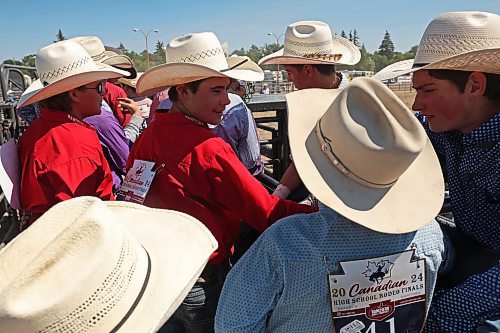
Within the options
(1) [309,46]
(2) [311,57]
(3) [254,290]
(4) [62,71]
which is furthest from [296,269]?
(1) [309,46]

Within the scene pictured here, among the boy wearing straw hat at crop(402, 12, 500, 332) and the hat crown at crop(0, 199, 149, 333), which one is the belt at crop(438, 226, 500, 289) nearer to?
the boy wearing straw hat at crop(402, 12, 500, 332)

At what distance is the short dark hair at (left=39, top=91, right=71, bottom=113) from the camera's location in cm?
254

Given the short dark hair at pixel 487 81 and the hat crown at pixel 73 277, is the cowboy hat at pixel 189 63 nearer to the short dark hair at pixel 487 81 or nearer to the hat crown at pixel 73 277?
the short dark hair at pixel 487 81

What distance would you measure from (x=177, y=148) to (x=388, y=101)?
40.6 inches

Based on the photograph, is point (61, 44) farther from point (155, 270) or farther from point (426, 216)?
point (426, 216)

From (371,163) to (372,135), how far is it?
0.09 m

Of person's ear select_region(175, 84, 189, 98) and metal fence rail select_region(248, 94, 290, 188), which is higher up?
person's ear select_region(175, 84, 189, 98)

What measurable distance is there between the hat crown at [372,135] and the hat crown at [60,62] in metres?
1.86

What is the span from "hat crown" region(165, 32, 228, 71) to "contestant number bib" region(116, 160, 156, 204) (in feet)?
2.19

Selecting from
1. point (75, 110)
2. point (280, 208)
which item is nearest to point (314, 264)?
point (280, 208)

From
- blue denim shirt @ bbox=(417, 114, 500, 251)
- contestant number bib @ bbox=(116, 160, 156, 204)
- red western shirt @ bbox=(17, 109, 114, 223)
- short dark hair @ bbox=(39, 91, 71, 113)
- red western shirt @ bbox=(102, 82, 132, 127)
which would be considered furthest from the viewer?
red western shirt @ bbox=(102, 82, 132, 127)

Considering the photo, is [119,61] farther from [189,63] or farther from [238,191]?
[238,191]

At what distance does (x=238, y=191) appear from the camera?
193cm

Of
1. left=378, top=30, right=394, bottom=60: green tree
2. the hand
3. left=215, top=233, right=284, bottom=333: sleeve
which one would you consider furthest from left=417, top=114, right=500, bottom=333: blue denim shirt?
left=378, top=30, right=394, bottom=60: green tree
